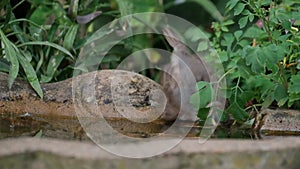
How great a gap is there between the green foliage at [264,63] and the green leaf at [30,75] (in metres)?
0.54

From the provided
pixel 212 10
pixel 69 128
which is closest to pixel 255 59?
pixel 69 128

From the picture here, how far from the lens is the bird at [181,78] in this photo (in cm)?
183

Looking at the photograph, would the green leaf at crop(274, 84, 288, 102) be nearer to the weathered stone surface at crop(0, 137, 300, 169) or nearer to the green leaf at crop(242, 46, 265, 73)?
the green leaf at crop(242, 46, 265, 73)

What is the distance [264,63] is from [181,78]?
0.56 m

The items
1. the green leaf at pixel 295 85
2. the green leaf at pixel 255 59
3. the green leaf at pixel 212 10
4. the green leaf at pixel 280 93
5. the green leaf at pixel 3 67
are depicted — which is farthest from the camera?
the green leaf at pixel 212 10

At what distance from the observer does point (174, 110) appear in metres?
1.84

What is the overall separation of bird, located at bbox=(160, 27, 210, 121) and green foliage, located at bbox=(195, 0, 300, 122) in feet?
0.45

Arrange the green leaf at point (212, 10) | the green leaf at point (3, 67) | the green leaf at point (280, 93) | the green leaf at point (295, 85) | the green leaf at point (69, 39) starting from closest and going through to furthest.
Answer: the green leaf at point (295, 85)
the green leaf at point (280, 93)
the green leaf at point (3, 67)
the green leaf at point (69, 39)
the green leaf at point (212, 10)

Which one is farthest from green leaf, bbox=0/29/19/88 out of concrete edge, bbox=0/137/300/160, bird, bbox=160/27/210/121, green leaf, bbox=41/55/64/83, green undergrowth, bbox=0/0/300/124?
concrete edge, bbox=0/137/300/160

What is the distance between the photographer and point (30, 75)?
1.74 metres

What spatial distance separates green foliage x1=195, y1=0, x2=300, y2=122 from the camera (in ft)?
4.95

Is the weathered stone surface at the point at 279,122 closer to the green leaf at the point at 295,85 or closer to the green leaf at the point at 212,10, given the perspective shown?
the green leaf at the point at 295,85

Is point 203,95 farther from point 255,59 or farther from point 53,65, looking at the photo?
point 53,65

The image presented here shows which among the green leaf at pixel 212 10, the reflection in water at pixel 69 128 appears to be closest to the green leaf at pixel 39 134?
the reflection in water at pixel 69 128
